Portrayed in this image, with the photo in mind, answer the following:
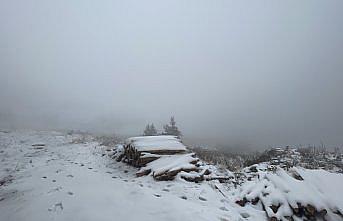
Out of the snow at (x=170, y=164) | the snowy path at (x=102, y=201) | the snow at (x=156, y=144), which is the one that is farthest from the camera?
the snow at (x=156, y=144)

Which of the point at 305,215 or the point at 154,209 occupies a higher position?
the point at 154,209

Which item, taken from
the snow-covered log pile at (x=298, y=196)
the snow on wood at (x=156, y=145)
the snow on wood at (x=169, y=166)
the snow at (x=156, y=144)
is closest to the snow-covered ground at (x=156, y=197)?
the snow-covered log pile at (x=298, y=196)

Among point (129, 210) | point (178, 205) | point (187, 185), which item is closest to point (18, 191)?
point (129, 210)

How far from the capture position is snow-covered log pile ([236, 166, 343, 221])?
6086mm

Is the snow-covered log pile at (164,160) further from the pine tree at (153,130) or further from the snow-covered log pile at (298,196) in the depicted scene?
the pine tree at (153,130)

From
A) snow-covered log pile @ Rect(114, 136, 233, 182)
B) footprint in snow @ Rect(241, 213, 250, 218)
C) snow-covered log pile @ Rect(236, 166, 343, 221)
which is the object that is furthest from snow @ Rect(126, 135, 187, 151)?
footprint in snow @ Rect(241, 213, 250, 218)

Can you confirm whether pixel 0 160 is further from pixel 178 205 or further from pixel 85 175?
pixel 178 205

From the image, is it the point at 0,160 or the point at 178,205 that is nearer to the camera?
the point at 178,205

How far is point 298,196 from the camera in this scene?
21.3ft

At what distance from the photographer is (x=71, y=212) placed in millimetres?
5094

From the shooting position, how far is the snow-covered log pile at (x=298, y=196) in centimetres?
609

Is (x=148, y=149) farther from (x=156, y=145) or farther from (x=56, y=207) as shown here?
(x=56, y=207)

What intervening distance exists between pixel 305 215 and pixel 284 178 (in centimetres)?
166

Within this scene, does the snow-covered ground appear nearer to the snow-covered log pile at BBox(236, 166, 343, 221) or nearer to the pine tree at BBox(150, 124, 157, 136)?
the snow-covered log pile at BBox(236, 166, 343, 221)
